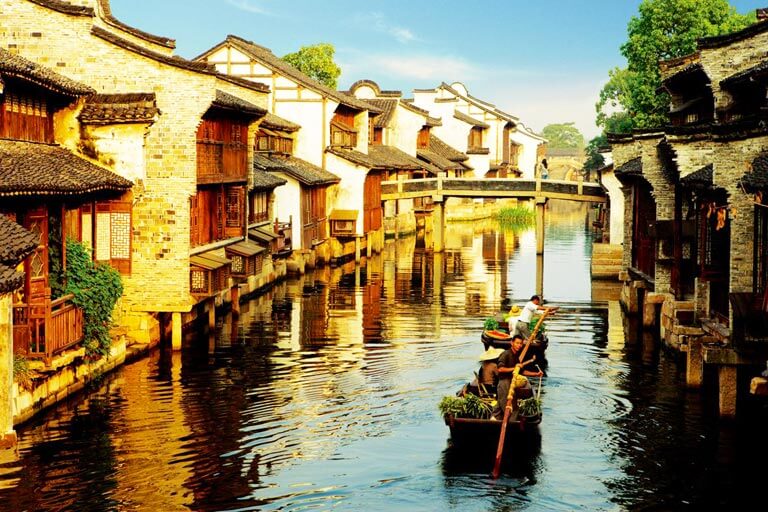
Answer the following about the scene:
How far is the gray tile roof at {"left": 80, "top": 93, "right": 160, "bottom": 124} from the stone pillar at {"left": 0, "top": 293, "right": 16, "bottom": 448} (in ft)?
39.6

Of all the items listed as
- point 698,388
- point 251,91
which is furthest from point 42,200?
point 251,91

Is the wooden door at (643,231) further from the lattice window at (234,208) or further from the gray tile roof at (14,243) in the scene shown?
the gray tile roof at (14,243)

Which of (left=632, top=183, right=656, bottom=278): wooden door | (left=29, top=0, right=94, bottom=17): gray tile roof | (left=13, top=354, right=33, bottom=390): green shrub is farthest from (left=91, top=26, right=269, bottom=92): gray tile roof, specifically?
(left=632, top=183, right=656, bottom=278): wooden door

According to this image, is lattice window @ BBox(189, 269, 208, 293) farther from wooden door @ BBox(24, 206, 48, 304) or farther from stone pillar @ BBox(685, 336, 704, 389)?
stone pillar @ BBox(685, 336, 704, 389)

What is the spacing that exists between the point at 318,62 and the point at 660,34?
25663mm

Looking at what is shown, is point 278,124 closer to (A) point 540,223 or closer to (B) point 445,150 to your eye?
(A) point 540,223

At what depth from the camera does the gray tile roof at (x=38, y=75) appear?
27.5 m

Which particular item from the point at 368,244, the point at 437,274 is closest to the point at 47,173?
the point at 437,274

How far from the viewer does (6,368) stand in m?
22.0

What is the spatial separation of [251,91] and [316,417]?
26.0 m

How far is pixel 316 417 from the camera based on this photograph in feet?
90.7

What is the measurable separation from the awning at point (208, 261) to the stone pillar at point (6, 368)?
46.1ft

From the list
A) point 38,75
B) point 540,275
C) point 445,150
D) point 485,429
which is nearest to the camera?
point 485,429

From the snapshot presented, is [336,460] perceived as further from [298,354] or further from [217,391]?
[298,354]
